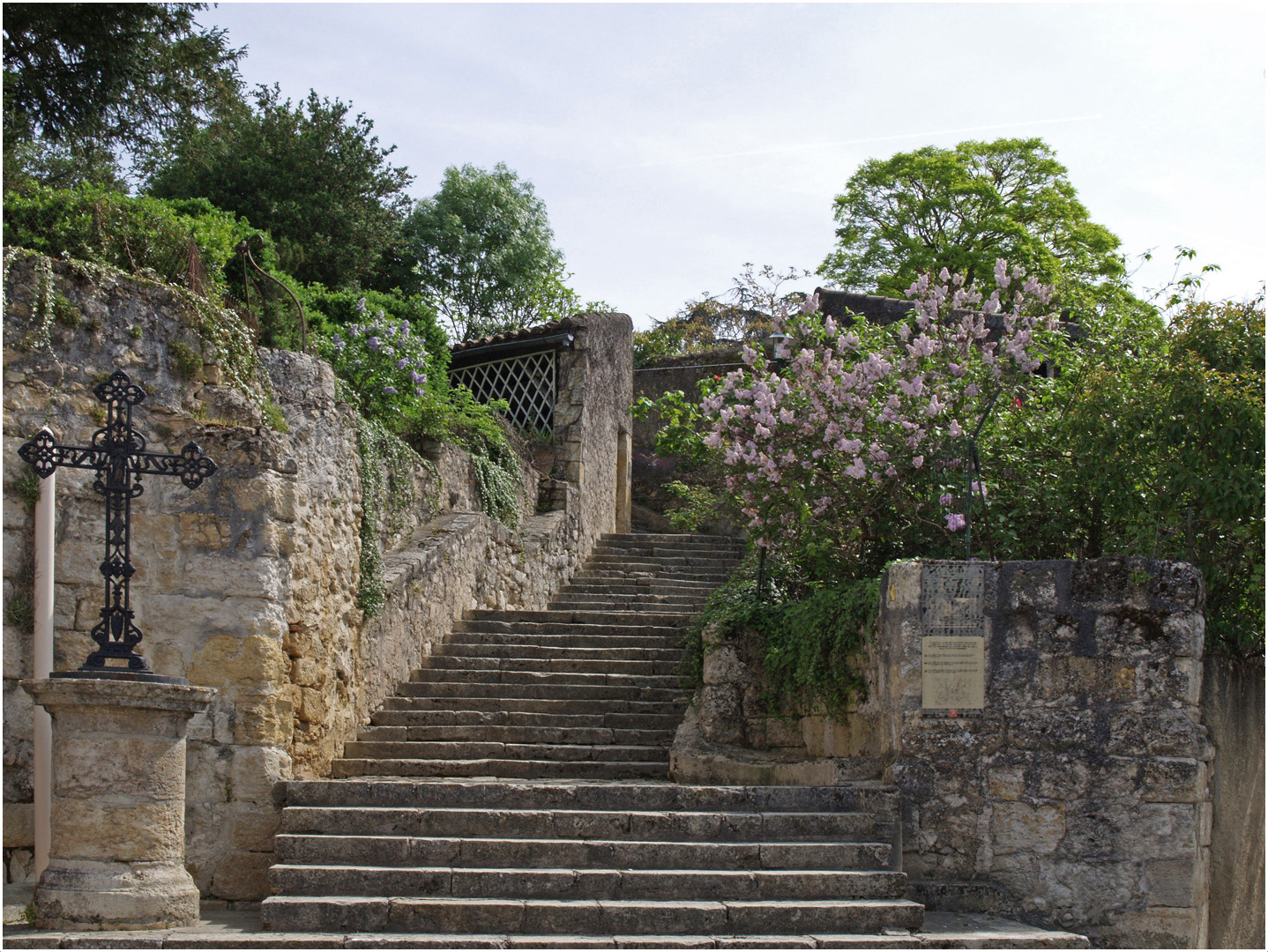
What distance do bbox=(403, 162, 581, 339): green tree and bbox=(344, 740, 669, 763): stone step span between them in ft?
45.2

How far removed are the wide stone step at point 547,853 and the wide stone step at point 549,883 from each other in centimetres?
10

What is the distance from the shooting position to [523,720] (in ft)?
28.6

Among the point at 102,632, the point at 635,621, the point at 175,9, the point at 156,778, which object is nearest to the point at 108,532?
the point at 102,632

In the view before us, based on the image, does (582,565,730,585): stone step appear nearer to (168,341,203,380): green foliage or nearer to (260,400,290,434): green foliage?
(260,400,290,434): green foliage

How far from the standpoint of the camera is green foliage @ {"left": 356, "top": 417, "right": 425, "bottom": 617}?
8320 millimetres

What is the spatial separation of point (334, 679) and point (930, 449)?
4.15 m

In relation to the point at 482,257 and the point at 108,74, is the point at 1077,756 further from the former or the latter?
the point at 482,257

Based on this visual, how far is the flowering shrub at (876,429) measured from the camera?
7664mm

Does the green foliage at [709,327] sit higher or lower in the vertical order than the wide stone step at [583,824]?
higher

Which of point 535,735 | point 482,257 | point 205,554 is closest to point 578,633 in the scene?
point 535,735

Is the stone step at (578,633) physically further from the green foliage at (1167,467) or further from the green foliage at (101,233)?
the green foliage at (101,233)

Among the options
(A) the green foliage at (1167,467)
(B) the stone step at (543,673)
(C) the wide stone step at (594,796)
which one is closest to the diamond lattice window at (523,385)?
(B) the stone step at (543,673)

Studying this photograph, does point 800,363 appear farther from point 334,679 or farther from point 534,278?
point 534,278

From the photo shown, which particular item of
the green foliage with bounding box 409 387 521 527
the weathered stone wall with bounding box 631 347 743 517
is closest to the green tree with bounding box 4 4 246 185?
the green foliage with bounding box 409 387 521 527
